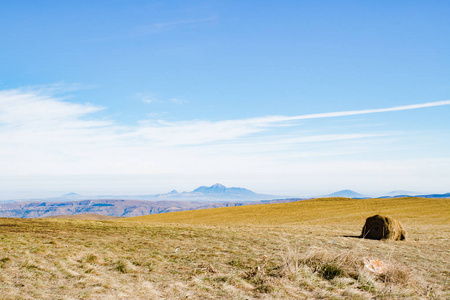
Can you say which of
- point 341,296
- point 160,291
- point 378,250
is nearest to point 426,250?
point 378,250

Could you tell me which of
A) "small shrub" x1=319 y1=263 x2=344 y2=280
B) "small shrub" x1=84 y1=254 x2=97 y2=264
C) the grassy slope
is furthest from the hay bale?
"small shrub" x1=84 y1=254 x2=97 y2=264

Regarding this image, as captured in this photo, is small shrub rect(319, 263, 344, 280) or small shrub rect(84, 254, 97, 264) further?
small shrub rect(84, 254, 97, 264)

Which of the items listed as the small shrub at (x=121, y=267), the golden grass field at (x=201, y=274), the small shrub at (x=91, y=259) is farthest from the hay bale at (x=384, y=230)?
the small shrub at (x=91, y=259)

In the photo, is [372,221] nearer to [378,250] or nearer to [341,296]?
[378,250]

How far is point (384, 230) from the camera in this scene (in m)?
21.8

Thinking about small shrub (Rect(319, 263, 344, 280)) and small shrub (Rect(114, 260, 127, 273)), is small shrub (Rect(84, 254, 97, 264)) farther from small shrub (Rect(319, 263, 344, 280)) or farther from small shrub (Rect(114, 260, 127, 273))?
small shrub (Rect(319, 263, 344, 280))

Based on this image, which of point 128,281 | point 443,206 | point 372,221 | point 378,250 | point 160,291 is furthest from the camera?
point 443,206

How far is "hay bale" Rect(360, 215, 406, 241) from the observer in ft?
70.7

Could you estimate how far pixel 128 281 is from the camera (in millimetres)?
9523

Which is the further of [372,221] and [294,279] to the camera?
[372,221]

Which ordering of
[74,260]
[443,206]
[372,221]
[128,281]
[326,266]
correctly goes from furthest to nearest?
[443,206] → [372,221] → [74,260] → [326,266] → [128,281]

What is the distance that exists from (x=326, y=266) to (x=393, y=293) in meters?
2.23

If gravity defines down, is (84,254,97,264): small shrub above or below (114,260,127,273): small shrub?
above

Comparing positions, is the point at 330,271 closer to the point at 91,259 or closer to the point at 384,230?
the point at 91,259
